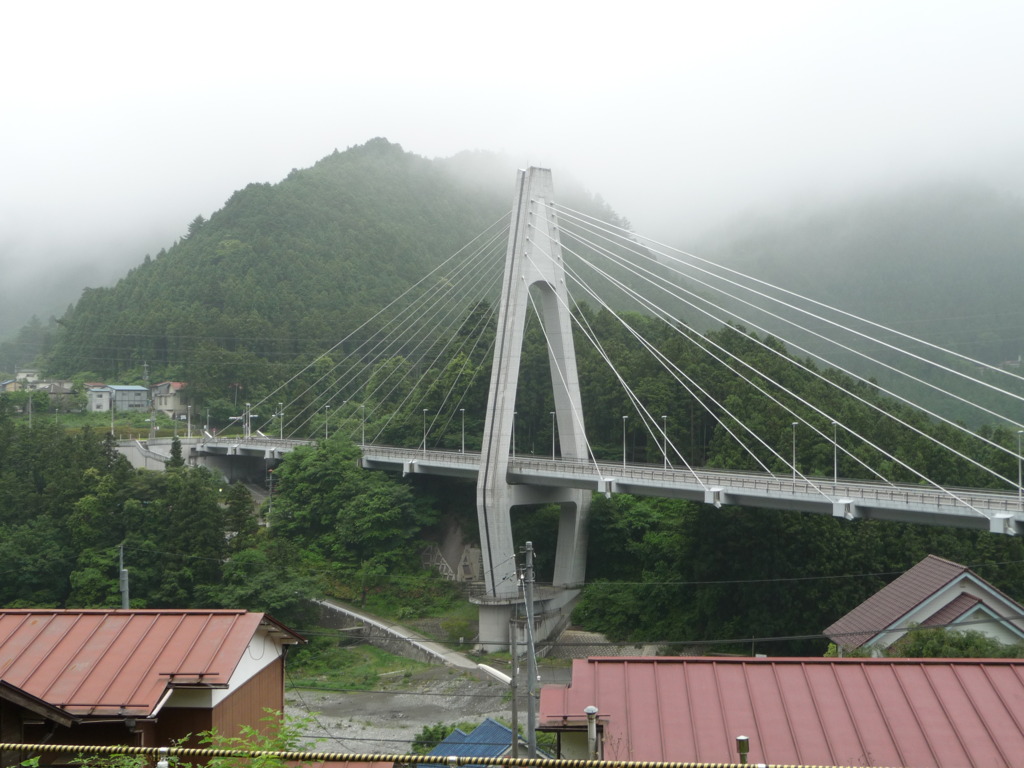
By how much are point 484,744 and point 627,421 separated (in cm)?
2610

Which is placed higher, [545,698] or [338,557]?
[545,698]

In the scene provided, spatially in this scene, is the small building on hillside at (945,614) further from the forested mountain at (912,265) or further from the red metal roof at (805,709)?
the forested mountain at (912,265)

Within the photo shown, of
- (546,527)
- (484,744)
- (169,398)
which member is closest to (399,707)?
(484,744)

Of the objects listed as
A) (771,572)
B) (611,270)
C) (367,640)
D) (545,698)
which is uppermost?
(611,270)

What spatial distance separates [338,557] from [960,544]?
21.1 metres

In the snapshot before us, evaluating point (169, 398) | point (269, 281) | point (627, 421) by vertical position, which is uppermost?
point (269, 281)

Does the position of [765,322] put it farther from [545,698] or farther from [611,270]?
[545,698]

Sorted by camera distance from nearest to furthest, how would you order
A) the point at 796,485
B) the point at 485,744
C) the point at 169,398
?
the point at 485,744 → the point at 796,485 → the point at 169,398

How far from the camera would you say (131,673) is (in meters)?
7.50

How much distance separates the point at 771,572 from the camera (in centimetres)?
2866

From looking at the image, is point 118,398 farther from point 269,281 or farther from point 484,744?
point 484,744

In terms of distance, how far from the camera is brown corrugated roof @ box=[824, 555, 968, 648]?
17266 mm

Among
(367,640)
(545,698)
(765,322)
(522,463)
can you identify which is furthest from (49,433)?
(765,322)

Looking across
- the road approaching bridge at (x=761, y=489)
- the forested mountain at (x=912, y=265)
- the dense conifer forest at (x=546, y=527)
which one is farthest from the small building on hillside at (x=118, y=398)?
the forested mountain at (x=912, y=265)
